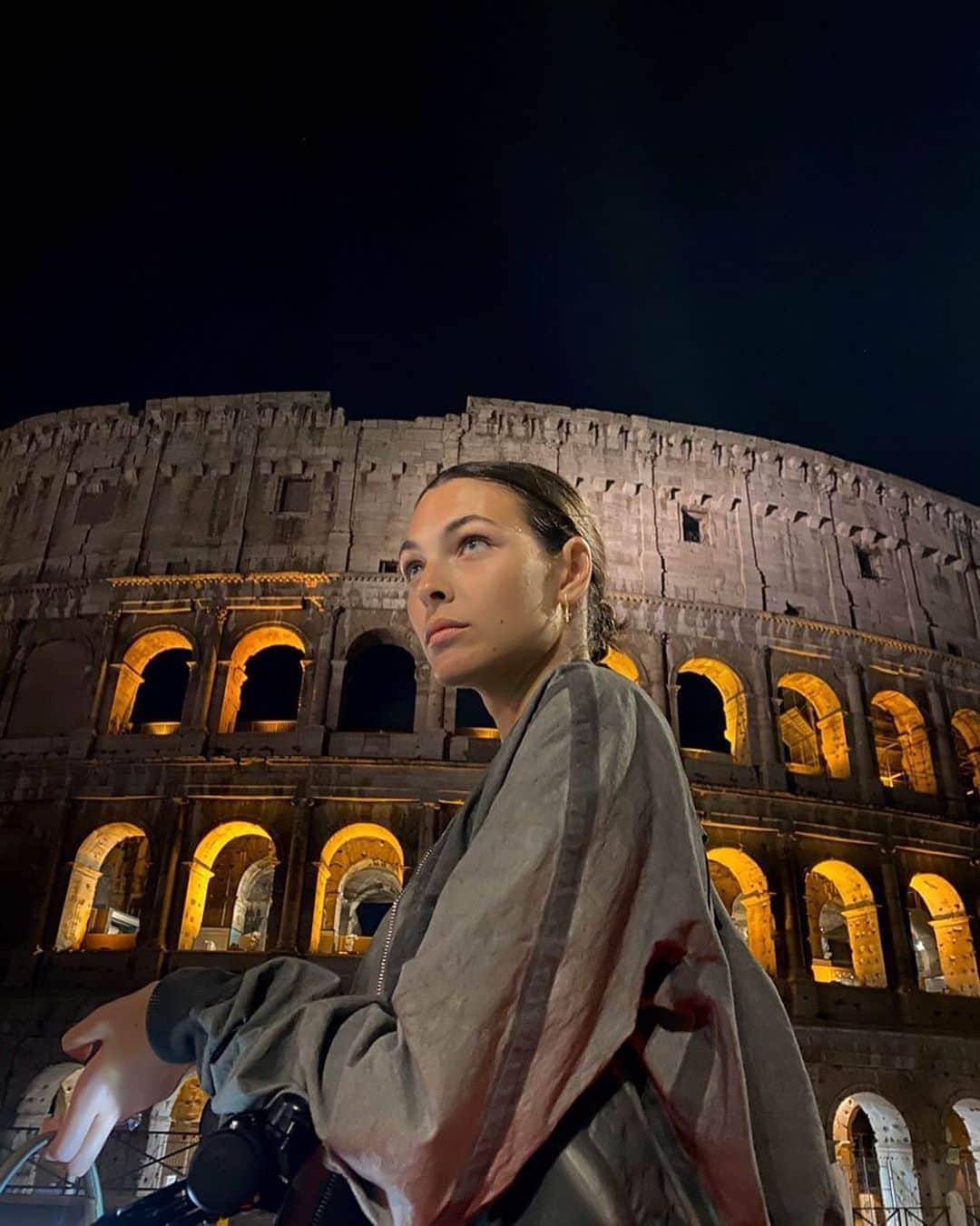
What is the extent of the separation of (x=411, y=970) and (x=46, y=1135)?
0.95 metres

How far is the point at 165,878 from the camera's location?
15055mm

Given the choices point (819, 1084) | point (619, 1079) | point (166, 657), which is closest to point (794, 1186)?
point (619, 1079)

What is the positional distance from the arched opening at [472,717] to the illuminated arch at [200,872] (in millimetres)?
4134

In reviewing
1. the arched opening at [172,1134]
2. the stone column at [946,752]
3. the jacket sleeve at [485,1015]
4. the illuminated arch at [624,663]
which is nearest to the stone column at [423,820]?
the illuminated arch at [624,663]

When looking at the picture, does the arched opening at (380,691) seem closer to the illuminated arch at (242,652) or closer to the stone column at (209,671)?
the illuminated arch at (242,652)

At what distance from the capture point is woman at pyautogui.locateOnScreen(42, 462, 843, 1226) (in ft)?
3.39

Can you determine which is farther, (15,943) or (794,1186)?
(15,943)

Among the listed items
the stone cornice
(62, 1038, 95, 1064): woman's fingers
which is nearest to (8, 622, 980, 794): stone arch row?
the stone cornice

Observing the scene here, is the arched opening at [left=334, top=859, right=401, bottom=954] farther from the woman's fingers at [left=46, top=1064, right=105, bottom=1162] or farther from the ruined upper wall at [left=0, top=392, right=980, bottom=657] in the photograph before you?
the woman's fingers at [left=46, top=1064, right=105, bottom=1162]

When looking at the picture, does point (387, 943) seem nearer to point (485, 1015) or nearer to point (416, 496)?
point (485, 1015)

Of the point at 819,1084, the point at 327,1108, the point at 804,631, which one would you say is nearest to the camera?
the point at 327,1108

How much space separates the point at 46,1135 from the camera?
1548 millimetres

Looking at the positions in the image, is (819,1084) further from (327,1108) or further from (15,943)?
(327,1108)

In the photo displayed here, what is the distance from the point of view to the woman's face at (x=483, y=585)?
1679 mm
